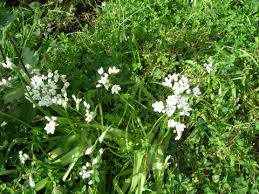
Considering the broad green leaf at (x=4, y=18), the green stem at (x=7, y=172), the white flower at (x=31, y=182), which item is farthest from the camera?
the green stem at (x=7, y=172)

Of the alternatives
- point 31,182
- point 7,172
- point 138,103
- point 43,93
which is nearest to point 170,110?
point 138,103

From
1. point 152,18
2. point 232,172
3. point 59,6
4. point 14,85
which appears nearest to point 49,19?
point 59,6

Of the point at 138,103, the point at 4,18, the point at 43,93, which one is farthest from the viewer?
the point at 138,103

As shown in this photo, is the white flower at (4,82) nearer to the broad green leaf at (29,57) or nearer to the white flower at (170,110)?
the broad green leaf at (29,57)

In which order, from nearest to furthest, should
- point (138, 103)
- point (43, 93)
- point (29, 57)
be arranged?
point (43, 93), point (29, 57), point (138, 103)

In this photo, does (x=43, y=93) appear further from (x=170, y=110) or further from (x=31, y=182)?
(x=170, y=110)

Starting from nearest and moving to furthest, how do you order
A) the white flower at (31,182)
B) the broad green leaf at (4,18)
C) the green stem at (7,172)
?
the broad green leaf at (4,18) < the white flower at (31,182) < the green stem at (7,172)

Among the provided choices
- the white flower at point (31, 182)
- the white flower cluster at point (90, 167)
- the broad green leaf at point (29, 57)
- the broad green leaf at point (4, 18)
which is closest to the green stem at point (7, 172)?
the white flower at point (31, 182)

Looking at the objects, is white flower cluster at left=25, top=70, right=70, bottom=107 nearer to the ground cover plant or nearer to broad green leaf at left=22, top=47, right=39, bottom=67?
the ground cover plant
